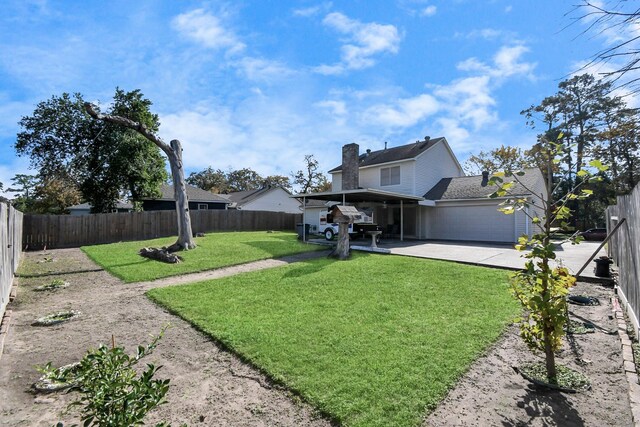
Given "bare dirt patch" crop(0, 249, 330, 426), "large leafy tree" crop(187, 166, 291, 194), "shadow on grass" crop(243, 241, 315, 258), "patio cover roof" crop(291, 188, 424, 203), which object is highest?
"large leafy tree" crop(187, 166, 291, 194)

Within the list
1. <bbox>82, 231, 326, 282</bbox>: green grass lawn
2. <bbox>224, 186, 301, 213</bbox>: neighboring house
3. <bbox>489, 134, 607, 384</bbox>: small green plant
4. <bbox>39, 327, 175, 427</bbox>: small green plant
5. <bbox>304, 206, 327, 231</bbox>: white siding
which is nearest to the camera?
<bbox>39, 327, 175, 427</bbox>: small green plant

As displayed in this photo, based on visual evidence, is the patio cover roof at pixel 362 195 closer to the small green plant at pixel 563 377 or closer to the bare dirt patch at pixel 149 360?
the bare dirt patch at pixel 149 360

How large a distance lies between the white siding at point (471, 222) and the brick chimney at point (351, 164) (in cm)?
511

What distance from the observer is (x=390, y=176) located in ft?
63.5

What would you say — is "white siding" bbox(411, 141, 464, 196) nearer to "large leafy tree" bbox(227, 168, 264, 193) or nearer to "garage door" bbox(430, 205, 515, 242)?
"garage door" bbox(430, 205, 515, 242)

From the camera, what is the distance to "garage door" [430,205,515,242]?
1580 centimetres

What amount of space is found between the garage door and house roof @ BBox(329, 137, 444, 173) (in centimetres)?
371

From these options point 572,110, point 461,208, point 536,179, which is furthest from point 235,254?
point 572,110

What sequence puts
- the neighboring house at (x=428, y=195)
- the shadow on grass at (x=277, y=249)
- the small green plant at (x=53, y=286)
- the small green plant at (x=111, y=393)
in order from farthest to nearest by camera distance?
the neighboring house at (x=428, y=195)
the shadow on grass at (x=277, y=249)
the small green plant at (x=53, y=286)
the small green plant at (x=111, y=393)

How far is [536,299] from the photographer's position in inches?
113

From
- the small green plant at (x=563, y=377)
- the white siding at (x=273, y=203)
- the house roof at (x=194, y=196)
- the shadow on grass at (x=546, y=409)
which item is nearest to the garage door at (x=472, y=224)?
the small green plant at (x=563, y=377)

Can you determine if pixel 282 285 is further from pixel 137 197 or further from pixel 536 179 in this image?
pixel 137 197

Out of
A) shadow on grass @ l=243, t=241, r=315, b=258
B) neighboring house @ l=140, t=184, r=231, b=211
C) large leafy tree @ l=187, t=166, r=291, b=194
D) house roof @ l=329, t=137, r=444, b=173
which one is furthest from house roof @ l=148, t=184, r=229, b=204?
large leafy tree @ l=187, t=166, r=291, b=194

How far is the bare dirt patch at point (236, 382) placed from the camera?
2.64 metres
